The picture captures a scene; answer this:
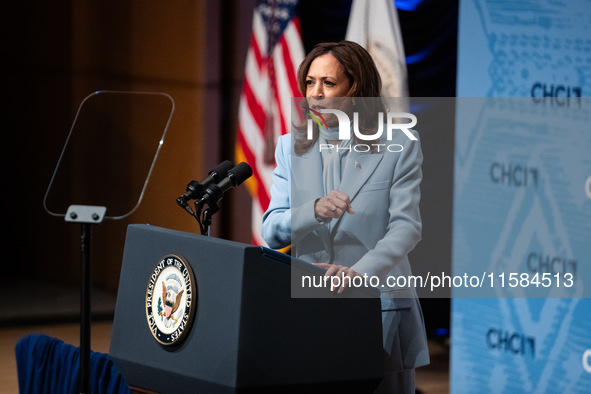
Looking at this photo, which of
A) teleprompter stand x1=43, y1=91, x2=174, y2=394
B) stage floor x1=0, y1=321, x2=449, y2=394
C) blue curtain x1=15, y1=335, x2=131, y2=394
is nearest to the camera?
teleprompter stand x1=43, y1=91, x2=174, y2=394

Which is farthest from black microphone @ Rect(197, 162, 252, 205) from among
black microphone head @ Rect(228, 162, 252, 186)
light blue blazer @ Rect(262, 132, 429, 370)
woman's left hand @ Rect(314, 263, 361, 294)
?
woman's left hand @ Rect(314, 263, 361, 294)

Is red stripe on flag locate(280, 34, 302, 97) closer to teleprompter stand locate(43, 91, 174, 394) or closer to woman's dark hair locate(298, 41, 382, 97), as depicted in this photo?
teleprompter stand locate(43, 91, 174, 394)

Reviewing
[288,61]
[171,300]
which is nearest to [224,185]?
[171,300]

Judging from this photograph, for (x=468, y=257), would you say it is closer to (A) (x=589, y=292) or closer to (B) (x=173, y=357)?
(A) (x=589, y=292)

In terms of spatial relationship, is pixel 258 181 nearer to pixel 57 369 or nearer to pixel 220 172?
pixel 57 369

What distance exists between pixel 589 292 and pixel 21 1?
5.83 meters

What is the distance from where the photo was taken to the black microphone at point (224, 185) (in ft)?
6.32

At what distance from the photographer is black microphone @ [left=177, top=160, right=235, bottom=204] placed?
1.94 meters

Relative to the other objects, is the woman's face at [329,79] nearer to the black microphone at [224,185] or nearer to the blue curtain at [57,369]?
the black microphone at [224,185]

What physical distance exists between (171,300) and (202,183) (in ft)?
1.02

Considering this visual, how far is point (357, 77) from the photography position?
6.72 ft

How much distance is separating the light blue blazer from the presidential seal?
359 millimetres

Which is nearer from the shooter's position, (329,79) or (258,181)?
(329,79)

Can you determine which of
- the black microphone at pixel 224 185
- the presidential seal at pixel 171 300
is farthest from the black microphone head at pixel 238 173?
the presidential seal at pixel 171 300
